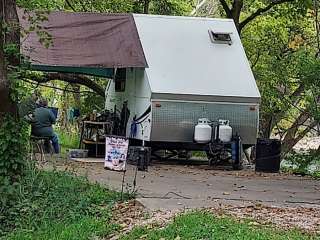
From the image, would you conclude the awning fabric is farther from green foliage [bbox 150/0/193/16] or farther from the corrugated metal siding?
green foliage [bbox 150/0/193/16]

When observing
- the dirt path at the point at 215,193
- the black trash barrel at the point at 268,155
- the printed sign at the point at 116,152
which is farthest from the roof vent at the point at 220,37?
the printed sign at the point at 116,152

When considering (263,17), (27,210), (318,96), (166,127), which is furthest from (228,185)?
(263,17)

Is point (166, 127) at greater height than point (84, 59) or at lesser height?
lesser

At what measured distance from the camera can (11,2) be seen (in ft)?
31.9

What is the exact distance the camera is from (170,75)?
13.6 meters

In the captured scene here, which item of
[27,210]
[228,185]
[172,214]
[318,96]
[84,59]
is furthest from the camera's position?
[318,96]

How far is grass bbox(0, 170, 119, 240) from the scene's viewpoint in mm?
7738

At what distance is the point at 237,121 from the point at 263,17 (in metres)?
7.85

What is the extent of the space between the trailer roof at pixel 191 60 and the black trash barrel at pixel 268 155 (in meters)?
1.04

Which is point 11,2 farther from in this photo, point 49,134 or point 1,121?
point 49,134

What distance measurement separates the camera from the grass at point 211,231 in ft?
21.1

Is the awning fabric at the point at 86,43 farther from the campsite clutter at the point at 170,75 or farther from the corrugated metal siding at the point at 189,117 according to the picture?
the corrugated metal siding at the point at 189,117

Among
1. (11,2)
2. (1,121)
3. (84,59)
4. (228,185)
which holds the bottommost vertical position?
(228,185)

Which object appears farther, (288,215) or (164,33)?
(164,33)
